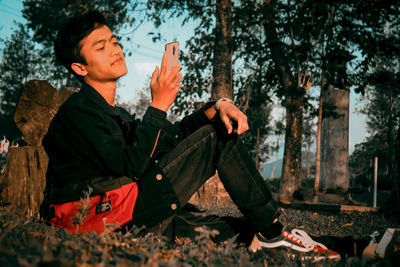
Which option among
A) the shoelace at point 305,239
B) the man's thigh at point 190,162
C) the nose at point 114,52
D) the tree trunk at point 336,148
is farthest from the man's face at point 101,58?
the tree trunk at point 336,148

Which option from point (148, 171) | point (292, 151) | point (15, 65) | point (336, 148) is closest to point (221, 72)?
point (292, 151)

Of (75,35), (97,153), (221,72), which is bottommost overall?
(97,153)

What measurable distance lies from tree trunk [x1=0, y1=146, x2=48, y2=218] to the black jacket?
581mm

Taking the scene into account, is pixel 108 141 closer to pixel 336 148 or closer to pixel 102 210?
pixel 102 210

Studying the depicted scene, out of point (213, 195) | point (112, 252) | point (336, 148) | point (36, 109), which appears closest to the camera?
point (112, 252)

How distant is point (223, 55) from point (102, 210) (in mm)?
6688

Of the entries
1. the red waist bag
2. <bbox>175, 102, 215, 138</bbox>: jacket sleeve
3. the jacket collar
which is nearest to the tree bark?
<bbox>175, 102, 215, 138</bbox>: jacket sleeve

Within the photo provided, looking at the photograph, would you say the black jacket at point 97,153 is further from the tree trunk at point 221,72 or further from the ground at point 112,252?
the tree trunk at point 221,72

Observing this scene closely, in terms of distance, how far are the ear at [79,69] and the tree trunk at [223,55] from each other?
16.4 feet

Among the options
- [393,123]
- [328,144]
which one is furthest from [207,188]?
[393,123]

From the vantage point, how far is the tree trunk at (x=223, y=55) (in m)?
7.79

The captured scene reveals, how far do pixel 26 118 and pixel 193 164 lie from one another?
76.9 inches

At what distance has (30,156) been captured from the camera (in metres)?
2.96

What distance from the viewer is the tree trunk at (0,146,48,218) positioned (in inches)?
112
